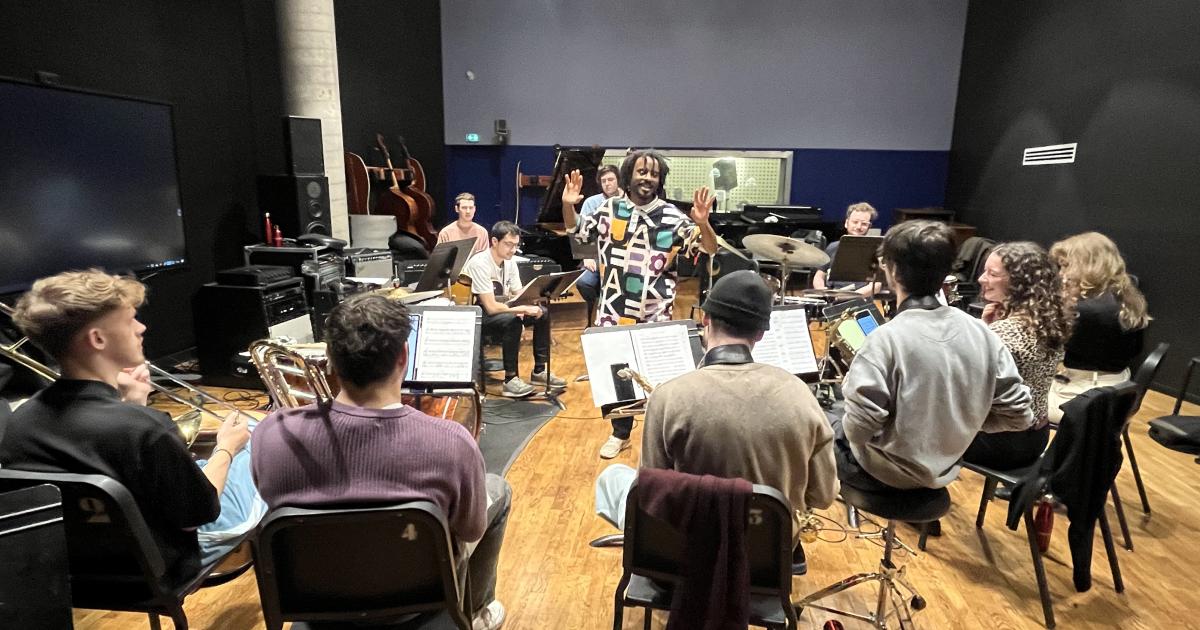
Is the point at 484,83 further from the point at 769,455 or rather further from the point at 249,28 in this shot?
the point at 769,455

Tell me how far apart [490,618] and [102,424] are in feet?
4.73

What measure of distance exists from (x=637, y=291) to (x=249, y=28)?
484cm

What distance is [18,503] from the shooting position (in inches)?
53.0

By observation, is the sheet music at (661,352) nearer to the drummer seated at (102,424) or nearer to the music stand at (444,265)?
the drummer seated at (102,424)

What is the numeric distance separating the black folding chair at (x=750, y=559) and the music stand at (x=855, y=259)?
3.35 meters

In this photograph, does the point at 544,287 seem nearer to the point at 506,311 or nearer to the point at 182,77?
the point at 506,311

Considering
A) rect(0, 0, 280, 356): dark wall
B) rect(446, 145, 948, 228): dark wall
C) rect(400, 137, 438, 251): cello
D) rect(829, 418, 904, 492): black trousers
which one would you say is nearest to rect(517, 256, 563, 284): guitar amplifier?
rect(400, 137, 438, 251): cello

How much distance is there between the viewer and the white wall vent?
21.5 ft

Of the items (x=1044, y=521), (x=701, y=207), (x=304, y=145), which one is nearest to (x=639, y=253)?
(x=701, y=207)

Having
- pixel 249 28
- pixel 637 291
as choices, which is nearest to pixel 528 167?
pixel 249 28

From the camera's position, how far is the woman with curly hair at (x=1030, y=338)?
8.53 ft

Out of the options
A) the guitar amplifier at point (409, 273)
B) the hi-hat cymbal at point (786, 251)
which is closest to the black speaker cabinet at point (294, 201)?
the guitar amplifier at point (409, 273)

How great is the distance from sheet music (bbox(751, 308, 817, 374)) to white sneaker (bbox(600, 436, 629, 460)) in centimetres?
142

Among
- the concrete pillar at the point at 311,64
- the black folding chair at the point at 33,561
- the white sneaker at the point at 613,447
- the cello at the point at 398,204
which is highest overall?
the concrete pillar at the point at 311,64
